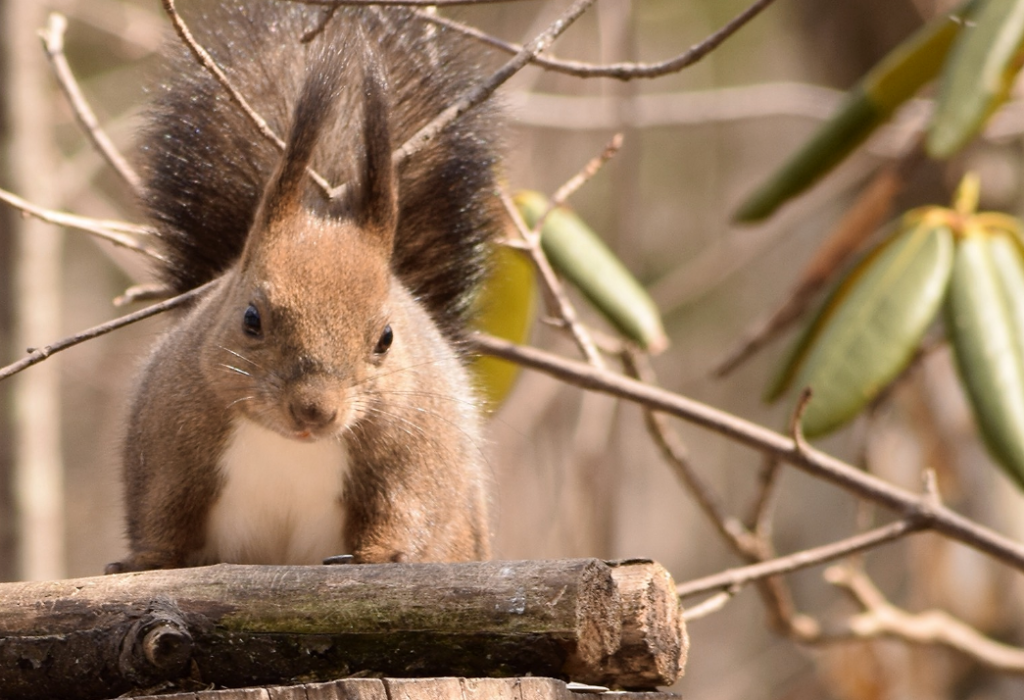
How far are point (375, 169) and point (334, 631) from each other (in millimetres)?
609

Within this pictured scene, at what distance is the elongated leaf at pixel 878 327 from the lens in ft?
6.58

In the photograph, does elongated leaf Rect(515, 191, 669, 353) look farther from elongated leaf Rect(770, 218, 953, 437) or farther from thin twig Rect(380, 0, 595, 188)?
thin twig Rect(380, 0, 595, 188)

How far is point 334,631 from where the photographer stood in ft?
3.85

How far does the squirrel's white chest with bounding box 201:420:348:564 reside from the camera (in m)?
1.56

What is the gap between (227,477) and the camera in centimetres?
157

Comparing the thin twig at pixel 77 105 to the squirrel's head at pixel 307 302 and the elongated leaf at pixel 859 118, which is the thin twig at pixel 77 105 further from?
the elongated leaf at pixel 859 118

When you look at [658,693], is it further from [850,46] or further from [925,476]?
[850,46]

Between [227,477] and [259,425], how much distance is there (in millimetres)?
110

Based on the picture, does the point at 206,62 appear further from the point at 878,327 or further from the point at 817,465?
the point at 878,327

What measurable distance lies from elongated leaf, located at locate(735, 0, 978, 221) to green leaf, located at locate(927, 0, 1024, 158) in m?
0.36

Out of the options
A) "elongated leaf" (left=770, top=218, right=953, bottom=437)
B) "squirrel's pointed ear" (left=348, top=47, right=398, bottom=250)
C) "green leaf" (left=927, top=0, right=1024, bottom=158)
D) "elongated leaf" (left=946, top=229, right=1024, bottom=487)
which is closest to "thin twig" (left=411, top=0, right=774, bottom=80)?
"squirrel's pointed ear" (left=348, top=47, right=398, bottom=250)

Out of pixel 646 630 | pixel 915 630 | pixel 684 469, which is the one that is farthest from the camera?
pixel 915 630

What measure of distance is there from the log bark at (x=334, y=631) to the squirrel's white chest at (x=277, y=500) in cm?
37

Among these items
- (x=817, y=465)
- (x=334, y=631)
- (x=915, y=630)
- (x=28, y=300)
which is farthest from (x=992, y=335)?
(x=28, y=300)
